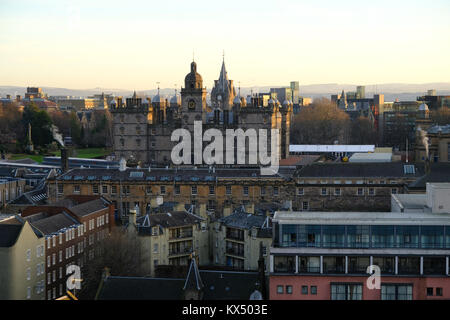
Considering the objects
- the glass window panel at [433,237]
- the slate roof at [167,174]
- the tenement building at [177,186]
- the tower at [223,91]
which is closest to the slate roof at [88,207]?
the tenement building at [177,186]

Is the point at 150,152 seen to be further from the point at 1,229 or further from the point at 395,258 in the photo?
the point at 395,258

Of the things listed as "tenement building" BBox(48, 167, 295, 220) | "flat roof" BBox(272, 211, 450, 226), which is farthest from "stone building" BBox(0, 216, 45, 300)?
"tenement building" BBox(48, 167, 295, 220)

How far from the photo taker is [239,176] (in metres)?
65.3

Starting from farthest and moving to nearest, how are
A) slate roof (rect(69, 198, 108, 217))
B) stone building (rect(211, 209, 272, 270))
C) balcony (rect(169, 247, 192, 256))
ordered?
slate roof (rect(69, 198, 108, 217)), balcony (rect(169, 247, 192, 256)), stone building (rect(211, 209, 272, 270))

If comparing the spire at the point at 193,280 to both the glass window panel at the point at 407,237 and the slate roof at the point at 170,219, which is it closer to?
the glass window panel at the point at 407,237

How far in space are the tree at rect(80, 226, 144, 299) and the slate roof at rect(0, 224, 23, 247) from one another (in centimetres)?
459

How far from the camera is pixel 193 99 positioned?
89.2 meters

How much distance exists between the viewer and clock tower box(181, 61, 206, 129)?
88.9 meters

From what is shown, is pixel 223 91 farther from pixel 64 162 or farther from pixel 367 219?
pixel 367 219

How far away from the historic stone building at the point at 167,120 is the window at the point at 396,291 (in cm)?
5747

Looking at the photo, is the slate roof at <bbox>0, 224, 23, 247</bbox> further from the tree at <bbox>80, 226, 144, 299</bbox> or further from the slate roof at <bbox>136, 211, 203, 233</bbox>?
the slate roof at <bbox>136, 211, 203, 233</bbox>

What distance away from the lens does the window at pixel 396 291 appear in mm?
32625

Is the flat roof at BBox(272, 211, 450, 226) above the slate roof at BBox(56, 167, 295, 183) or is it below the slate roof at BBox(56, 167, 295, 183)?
above
